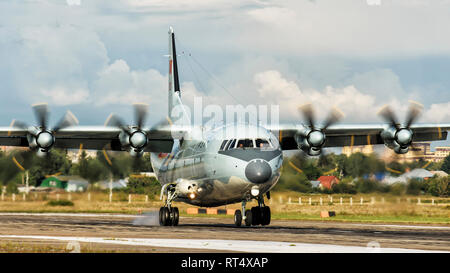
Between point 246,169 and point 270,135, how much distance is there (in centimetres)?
247

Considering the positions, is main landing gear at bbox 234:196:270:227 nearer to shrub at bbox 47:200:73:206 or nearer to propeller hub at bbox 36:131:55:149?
propeller hub at bbox 36:131:55:149

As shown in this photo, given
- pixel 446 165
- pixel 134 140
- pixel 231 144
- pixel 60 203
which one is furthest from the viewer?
pixel 446 165

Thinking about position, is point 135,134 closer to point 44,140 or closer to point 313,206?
point 44,140

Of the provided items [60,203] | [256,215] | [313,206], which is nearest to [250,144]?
[256,215]

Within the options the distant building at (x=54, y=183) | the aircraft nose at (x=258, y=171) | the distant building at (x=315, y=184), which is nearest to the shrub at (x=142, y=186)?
the distant building at (x=54, y=183)

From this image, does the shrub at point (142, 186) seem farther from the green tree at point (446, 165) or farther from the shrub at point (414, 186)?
the green tree at point (446, 165)

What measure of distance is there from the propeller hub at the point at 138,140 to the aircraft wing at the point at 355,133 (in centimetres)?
617

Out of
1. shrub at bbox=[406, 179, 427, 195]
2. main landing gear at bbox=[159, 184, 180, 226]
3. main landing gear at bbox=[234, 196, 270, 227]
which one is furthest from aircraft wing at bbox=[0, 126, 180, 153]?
shrub at bbox=[406, 179, 427, 195]

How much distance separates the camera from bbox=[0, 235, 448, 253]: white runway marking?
1733cm

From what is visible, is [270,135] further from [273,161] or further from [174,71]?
[174,71]

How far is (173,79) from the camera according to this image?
1554 inches

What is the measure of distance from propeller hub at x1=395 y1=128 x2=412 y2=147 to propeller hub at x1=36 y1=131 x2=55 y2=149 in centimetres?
1658

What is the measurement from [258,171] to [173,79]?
1658 cm
